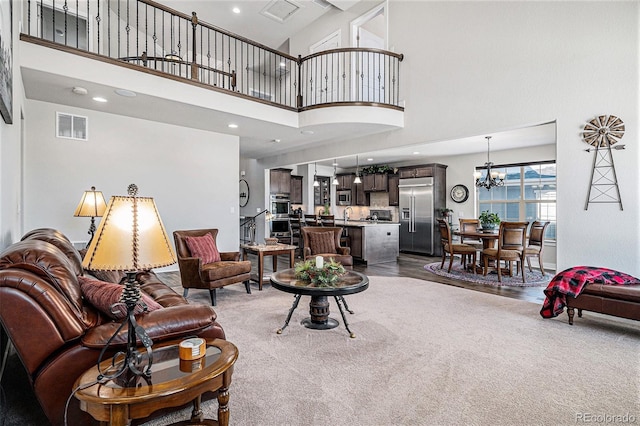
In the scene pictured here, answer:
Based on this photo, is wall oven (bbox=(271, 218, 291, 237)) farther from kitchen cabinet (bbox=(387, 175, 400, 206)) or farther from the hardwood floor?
kitchen cabinet (bbox=(387, 175, 400, 206))

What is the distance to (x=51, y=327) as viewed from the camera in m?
1.54

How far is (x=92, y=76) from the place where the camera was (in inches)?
154

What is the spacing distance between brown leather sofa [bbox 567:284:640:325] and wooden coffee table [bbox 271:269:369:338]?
211 cm

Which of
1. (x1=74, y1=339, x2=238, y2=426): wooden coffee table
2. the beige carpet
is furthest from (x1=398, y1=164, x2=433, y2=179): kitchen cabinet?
(x1=74, y1=339, x2=238, y2=426): wooden coffee table

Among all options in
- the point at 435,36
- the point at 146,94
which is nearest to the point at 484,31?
the point at 435,36

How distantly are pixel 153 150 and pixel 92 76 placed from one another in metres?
1.90

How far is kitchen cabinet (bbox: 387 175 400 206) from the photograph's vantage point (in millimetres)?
9637

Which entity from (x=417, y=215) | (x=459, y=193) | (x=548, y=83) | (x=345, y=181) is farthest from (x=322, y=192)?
(x=548, y=83)

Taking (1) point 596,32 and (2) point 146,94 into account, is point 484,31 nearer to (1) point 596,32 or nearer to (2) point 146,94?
(1) point 596,32

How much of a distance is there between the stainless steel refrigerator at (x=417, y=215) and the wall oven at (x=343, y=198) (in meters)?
2.03

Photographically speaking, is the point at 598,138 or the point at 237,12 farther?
the point at 237,12

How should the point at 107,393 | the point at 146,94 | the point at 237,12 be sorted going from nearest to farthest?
the point at 107,393
the point at 146,94
the point at 237,12

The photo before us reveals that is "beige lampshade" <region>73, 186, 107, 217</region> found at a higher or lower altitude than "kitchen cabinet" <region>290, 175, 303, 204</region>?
lower

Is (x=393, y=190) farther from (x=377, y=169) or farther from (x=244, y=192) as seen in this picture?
(x=244, y=192)
